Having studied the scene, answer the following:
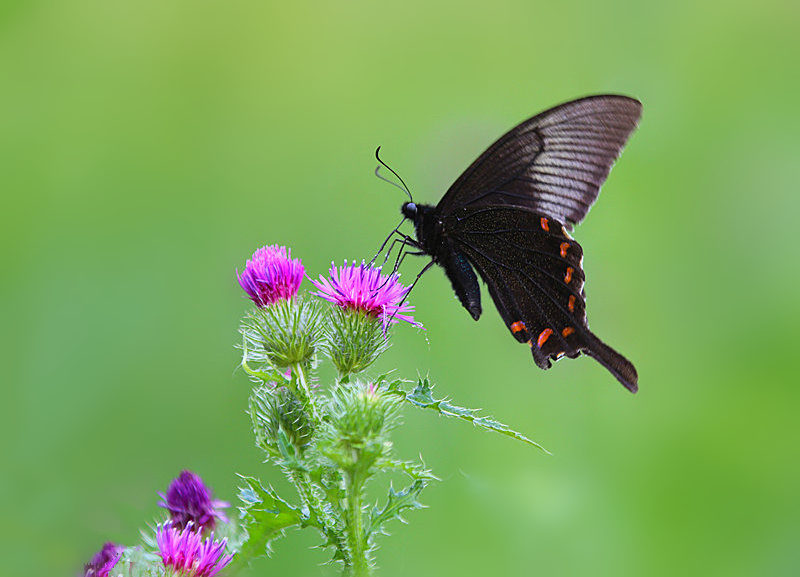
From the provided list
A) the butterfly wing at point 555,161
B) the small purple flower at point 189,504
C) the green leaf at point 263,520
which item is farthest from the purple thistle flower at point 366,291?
the green leaf at point 263,520

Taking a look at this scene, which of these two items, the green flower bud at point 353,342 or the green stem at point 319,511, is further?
the green flower bud at point 353,342

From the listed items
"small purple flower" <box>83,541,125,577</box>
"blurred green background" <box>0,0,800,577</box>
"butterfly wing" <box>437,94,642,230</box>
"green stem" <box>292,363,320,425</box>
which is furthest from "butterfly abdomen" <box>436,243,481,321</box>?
"small purple flower" <box>83,541,125,577</box>

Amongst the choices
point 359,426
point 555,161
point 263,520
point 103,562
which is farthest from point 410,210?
point 103,562

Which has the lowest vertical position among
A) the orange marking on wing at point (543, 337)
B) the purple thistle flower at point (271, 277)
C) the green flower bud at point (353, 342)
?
the green flower bud at point (353, 342)

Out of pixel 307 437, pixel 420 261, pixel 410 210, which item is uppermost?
pixel 420 261

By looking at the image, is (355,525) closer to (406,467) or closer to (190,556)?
(406,467)

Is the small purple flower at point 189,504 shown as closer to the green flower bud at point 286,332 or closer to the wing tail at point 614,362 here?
the green flower bud at point 286,332

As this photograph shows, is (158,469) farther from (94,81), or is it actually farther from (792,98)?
(792,98)

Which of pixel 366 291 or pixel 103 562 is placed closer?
pixel 103 562

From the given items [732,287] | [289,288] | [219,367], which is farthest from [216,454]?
[732,287]
